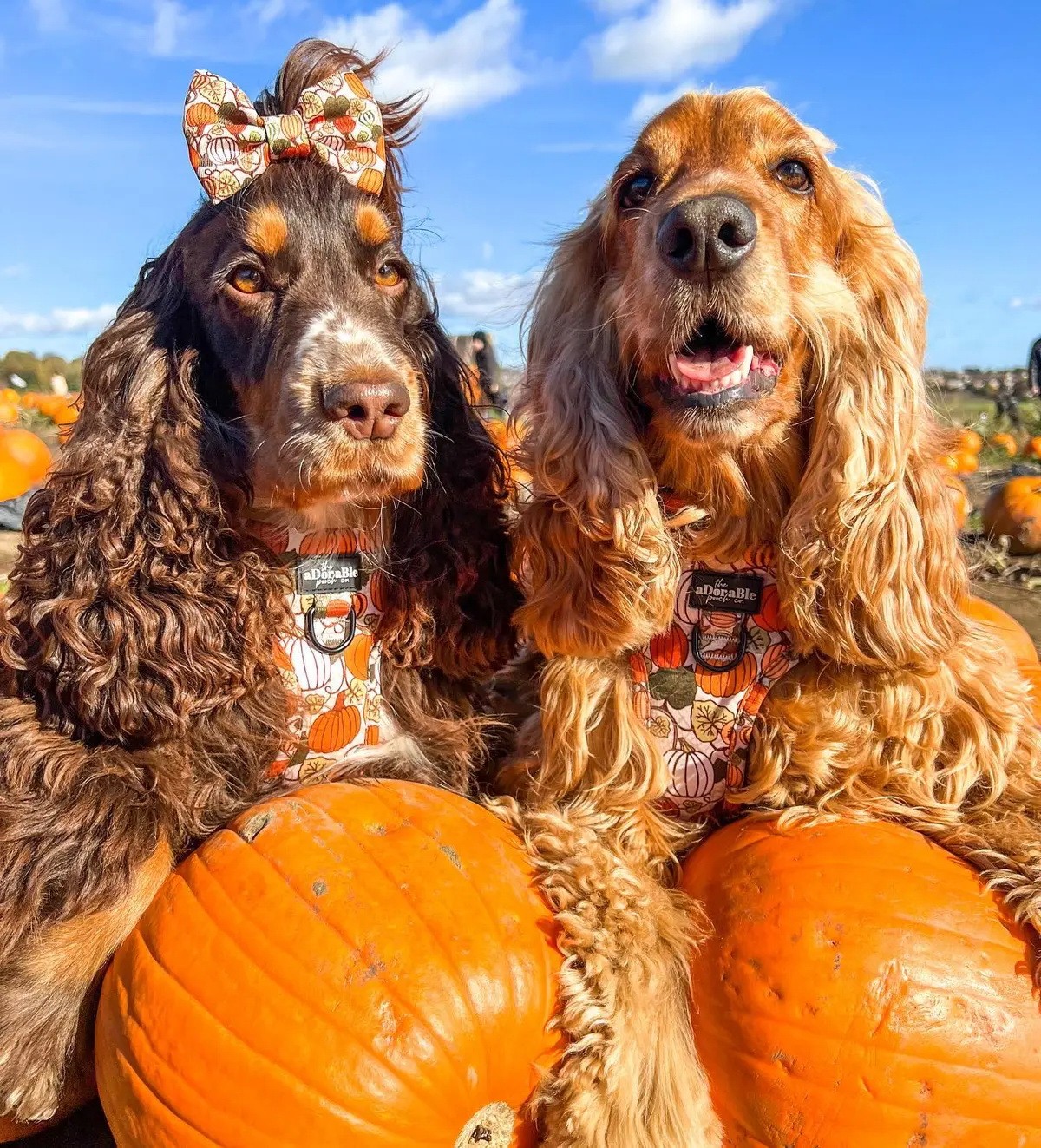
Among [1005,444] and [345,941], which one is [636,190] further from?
[1005,444]

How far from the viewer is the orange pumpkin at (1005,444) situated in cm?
1234

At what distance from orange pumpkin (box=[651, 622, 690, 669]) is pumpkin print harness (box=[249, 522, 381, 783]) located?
2.60ft

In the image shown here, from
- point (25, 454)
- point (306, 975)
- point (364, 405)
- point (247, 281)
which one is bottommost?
point (306, 975)

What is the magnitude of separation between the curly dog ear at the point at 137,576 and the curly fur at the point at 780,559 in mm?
800

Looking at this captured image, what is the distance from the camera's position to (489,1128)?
229 centimetres

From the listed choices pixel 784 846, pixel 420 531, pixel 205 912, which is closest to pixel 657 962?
pixel 784 846

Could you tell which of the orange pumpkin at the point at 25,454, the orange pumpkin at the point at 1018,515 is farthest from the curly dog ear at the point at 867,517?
the orange pumpkin at the point at 25,454

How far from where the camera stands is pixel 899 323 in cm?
276

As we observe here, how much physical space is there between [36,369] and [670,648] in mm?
30433

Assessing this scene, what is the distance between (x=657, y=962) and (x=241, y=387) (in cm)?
180

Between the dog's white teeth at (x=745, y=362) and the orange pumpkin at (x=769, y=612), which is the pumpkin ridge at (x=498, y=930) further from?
the dog's white teeth at (x=745, y=362)

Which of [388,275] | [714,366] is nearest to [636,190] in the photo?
[714,366]

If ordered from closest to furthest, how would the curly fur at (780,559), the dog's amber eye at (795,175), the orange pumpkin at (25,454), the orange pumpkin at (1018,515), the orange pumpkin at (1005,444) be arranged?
the curly fur at (780,559)
the dog's amber eye at (795,175)
the orange pumpkin at (1018,515)
the orange pumpkin at (25,454)
the orange pumpkin at (1005,444)

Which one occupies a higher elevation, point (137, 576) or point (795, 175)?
point (795, 175)
